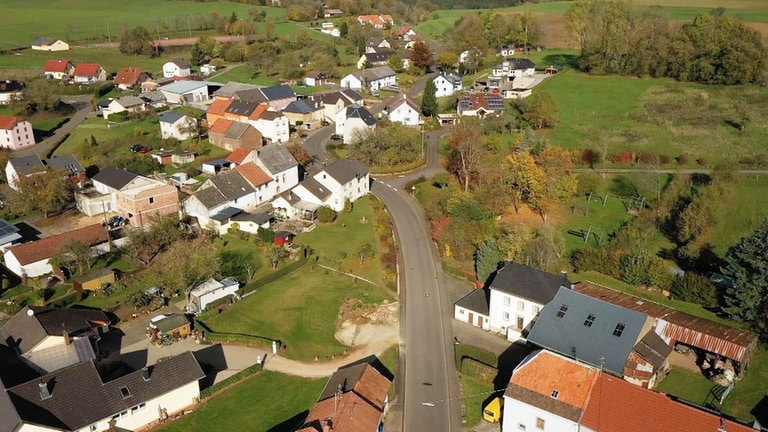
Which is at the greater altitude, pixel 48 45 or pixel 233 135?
pixel 48 45

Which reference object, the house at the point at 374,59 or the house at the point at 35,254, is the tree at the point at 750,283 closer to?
the house at the point at 35,254

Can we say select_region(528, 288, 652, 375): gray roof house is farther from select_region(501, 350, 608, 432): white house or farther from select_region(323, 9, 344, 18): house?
select_region(323, 9, 344, 18): house

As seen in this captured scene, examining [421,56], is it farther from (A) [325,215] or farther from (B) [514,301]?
(B) [514,301]

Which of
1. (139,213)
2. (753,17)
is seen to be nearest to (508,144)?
(139,213)

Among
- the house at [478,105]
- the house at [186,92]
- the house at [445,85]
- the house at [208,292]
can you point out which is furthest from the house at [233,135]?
the house at [445,85]

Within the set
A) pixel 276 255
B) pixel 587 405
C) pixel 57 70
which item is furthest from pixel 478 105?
pixel 57 70
